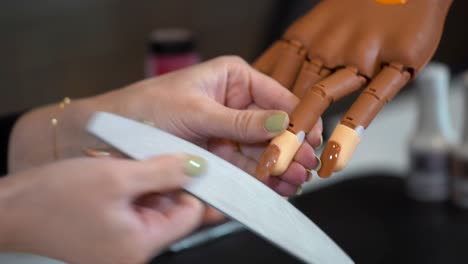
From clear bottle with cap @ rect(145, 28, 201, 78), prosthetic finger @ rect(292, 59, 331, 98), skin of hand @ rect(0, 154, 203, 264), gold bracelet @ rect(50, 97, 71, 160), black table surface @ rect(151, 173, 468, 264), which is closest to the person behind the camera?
skin of hand @ rect(0, 154, 203, 264)

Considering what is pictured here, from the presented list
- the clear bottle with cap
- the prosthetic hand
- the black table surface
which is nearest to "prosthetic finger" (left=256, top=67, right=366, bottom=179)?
the prosthetic hand

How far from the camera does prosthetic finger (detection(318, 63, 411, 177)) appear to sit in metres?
0.45

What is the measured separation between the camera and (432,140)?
88 centimetres

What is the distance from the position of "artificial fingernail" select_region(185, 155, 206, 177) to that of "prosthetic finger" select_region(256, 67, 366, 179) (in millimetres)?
41

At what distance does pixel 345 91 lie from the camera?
484 millimetres

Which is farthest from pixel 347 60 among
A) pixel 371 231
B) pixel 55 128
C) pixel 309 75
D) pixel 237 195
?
pixel 371 231

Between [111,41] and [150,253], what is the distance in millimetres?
516

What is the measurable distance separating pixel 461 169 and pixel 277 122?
491 millimetres

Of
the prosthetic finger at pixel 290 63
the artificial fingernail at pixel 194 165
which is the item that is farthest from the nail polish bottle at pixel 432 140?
the artificial fingernail at pixel 194 165

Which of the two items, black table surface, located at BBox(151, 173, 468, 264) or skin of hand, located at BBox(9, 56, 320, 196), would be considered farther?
black table surface, located at BBox(151, 173, 468, 264)

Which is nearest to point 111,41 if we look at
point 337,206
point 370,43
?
point 337,206

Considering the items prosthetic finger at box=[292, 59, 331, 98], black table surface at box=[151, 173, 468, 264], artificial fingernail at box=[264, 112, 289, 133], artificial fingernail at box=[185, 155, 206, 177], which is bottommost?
black table surface at box=[151, 173, 468, 264]

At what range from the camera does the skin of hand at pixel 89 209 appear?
15.6 inches

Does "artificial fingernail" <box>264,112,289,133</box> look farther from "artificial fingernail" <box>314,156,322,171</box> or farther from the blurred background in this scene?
the blurred background
